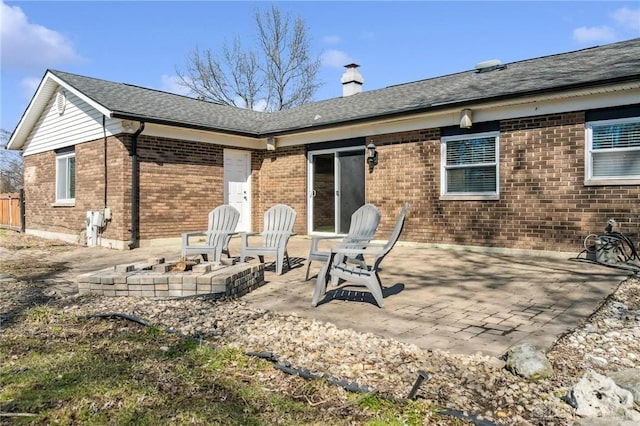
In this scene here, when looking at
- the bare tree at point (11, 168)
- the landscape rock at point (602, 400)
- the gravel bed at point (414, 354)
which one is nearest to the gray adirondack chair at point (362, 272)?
the gravel bed at point (414, 354)

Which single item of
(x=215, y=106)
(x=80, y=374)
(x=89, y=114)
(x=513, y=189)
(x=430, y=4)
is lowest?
(x=80, y=374)

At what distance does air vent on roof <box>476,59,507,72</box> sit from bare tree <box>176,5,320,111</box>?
19.2 meters

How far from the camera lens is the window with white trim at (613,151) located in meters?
7.05

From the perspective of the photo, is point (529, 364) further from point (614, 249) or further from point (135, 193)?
point (135, 193)

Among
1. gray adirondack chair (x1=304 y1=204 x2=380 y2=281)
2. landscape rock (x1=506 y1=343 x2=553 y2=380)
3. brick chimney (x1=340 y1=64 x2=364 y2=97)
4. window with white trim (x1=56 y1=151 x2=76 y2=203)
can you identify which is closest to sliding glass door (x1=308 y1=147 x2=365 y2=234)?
brick chimney (x1=340 y1=64 x2=364 y2=97)

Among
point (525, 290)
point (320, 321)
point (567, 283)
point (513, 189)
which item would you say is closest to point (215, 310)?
point (320, 321)

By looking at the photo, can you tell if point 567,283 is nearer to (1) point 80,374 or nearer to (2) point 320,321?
(2) point 320,321

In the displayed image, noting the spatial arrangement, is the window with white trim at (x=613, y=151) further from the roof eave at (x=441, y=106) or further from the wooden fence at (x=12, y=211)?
the wooden fence at (x=12, y=211)

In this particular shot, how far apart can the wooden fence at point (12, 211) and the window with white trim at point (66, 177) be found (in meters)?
3.41

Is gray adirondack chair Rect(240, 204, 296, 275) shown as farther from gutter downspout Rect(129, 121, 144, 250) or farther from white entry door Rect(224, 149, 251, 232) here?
white entry door Rect(224, 149, 251, 232)

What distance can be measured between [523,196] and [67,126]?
37.8ft

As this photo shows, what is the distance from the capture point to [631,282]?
561cm

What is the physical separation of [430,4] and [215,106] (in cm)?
747

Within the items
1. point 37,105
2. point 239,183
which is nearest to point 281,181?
point 239,183
